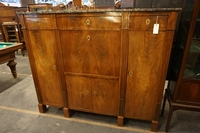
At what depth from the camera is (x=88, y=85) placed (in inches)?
62.7

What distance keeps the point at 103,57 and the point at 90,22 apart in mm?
378

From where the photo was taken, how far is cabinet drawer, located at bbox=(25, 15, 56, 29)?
1.39 metres

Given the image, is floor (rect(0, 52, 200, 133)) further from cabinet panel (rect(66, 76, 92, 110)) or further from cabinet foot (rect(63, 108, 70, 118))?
cabinet panel (rect(66, 76, 92, 110))

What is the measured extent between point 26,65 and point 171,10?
377 centimetres

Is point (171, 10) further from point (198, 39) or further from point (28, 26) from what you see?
point (28, 26)

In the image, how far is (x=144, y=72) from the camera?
1380 millimetres

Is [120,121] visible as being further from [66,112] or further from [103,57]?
[103,57]

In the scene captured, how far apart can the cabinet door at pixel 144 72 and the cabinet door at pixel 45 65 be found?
2.82 ft

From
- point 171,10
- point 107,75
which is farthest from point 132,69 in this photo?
point 171,10

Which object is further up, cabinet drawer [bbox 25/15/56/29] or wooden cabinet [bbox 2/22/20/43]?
cabinet drawer [bbox 25/15/56/29]

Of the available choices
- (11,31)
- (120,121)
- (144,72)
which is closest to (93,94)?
(120,121)

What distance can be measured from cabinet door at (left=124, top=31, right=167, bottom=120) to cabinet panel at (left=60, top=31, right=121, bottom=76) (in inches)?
6.3

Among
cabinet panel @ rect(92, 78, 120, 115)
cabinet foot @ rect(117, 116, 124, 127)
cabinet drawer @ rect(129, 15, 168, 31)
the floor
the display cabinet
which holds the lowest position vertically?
the floor

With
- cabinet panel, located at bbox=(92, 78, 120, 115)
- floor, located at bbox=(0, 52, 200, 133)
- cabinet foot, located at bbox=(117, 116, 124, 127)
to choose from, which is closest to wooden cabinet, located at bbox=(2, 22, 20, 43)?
floor, located at bbox=(0, 52, 200, 133)
